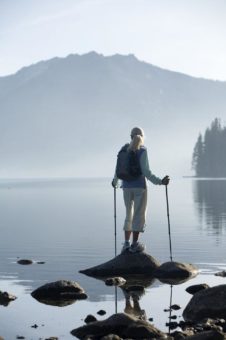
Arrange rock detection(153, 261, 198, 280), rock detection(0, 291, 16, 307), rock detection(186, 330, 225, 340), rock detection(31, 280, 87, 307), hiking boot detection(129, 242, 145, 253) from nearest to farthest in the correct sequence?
rock detection(186, 330, 225, 340)
rock detection(0, 291, 16, 307)
rock detection(31, 280, 87, 307)
rock detection(153, 261, 198, 280)
hiking boot detection(129, 242, 145, 253)

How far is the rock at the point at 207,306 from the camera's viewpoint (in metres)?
11.2

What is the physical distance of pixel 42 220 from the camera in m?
38.2

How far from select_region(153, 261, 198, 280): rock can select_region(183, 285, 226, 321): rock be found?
3.97 m

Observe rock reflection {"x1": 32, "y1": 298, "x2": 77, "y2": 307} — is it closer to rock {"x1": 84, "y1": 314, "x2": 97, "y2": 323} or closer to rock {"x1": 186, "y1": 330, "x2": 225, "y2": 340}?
rock {"x1": 84, "y1": 314, "x2": 97, "y2": 323}

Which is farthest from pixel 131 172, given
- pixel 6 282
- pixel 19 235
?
pixel 19 235

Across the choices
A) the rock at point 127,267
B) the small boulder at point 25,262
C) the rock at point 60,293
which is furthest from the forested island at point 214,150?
the rock at point 60,293

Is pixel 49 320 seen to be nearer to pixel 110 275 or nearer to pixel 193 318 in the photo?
pixel 193 318

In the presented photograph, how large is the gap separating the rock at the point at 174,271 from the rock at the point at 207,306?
3.97 meters

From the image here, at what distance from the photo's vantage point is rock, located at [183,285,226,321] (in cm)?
1124

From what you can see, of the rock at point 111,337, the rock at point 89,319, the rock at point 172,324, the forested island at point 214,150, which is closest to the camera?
the rock at point 111,337

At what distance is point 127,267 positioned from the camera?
16.3 metres

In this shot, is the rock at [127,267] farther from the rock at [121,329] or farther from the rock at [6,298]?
the rock at [121,329]

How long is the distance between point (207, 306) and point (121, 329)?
1.82m

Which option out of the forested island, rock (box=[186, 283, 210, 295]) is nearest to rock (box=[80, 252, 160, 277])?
rock (box=[186, 283, 210, 295])
